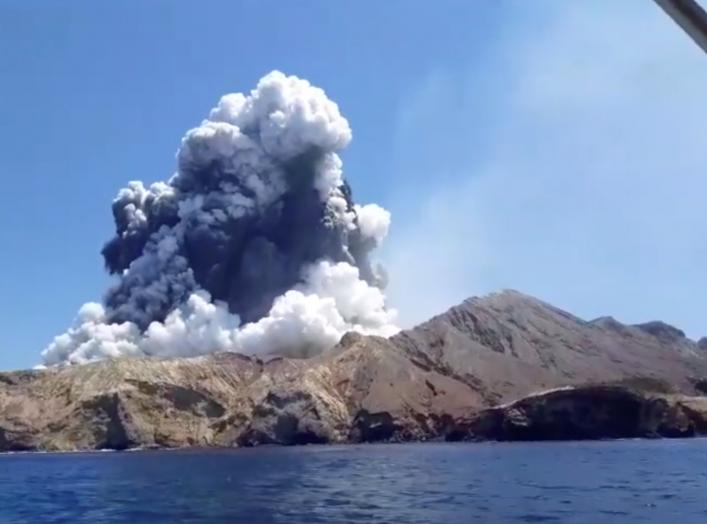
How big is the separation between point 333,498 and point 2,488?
45.4 m

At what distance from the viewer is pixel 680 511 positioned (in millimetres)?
58188

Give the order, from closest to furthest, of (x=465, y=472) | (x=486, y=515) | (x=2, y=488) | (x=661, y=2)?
(x=661, y=2) < (x=486, y=515) < (x=2, y=488) < (x=465, y=472)

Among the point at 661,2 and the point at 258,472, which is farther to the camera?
the point at 258,472

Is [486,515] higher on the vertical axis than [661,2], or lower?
lower

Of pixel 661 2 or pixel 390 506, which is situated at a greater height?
pixel 661 2

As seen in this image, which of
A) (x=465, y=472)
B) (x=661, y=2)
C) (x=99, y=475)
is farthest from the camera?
(x=99, y=475)

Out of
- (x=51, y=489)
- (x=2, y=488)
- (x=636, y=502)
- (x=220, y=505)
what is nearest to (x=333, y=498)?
(x=220, y=505)

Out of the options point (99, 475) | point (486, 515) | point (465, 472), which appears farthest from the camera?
point (99, 475)

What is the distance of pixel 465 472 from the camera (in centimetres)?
10975

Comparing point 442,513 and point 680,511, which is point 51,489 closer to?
point 442,513

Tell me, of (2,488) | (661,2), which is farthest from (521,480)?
(661,2)

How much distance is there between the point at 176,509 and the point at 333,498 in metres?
11.4

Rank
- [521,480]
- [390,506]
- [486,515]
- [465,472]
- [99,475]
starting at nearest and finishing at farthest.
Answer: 1. [486,515]
2. [390,506]
3. [521,480]
4. [465,472]
5. [99,475]

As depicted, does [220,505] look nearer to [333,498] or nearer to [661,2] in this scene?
[333,498]
